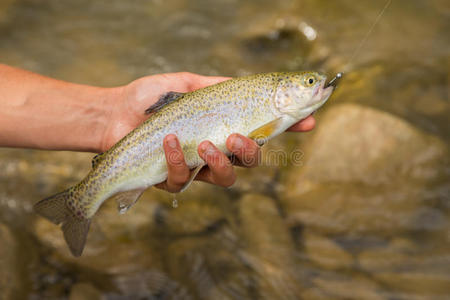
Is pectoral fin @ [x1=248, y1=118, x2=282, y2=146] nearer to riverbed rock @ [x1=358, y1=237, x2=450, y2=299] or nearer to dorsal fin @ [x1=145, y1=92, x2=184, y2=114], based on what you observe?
dorsal fin @ [x1=145, y1=92, x2=184, y2=114]

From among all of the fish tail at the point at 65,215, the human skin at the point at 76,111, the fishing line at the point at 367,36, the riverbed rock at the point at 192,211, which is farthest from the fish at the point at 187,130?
the fishing line at the point at 367,36

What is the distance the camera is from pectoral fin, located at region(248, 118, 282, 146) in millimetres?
3061

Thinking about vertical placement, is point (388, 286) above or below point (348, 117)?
below

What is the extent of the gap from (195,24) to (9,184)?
190 inches

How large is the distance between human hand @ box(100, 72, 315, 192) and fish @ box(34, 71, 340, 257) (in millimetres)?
106

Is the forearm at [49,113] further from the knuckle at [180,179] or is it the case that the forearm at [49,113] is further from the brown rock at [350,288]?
the brown rock at [350,288]

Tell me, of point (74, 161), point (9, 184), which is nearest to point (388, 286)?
point (74, 161)

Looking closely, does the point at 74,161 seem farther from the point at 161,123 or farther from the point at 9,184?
the point at 161,123

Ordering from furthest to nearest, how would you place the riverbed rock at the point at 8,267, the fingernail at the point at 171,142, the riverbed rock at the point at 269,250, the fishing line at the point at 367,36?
the fishing line at the point at 367,36 → the riverbed rock at the point at 269,250 → the riverbed rock at the point at 8,267 → the fingernail at the point at 171,142

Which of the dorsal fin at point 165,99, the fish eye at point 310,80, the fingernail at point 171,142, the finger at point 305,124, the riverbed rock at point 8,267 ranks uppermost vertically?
the fish eye at point 310,80

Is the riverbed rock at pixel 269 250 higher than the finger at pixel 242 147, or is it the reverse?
the finger at pixel 242 147

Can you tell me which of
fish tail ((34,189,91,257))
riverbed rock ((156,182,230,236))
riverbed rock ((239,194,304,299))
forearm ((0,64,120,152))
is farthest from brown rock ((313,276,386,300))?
forearm ((0,64,120,152))

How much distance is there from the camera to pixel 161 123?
3.10 metres

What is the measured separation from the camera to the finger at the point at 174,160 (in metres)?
2.95
